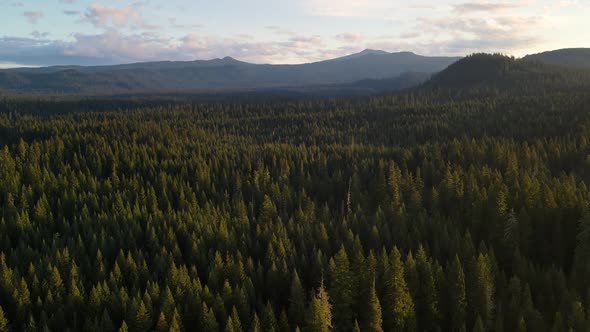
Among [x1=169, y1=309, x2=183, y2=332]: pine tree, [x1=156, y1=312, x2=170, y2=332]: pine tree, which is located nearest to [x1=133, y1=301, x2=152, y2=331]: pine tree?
[x1=156, y1=312, x2=170, y2=332]: pine tree

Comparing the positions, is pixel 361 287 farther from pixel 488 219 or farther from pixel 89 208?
pixel 89 208

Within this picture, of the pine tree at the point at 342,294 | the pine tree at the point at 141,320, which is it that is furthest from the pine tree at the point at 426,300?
the pine tree at the point at 141,320

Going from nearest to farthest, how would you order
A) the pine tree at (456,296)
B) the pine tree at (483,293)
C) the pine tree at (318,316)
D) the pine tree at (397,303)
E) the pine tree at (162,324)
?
1. the pine tree at (318,316)
2. the pine tree at (162,324)
3. the pine tree at (397,303)
4. the pine tree at (483,293)
5. the pine tree at (456,296)

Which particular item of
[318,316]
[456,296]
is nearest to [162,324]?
[318,316]

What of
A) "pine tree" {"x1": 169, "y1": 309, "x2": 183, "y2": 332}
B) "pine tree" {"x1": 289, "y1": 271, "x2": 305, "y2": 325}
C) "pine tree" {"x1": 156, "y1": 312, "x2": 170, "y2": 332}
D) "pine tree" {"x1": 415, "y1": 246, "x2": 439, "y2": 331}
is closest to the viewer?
"pine tree" {"x1": 169, "y1": 309, "x2": 183, "y2": 332}

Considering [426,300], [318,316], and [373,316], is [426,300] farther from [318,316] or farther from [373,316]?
[318,316]

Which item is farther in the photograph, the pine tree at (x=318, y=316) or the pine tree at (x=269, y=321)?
the pine tree at (x=269, y=321)

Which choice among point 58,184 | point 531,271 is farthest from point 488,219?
point 58,184

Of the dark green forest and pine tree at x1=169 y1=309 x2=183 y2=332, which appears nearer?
pine tree at x1=169 y1=309 x2=183 y2=332

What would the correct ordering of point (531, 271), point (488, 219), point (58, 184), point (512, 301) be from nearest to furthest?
point (512, 301) → point (531, 271) → point (488, 219) → point (58, 184)

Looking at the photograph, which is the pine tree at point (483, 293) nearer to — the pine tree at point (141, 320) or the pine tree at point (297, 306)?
the pine tree at point (297, 306)

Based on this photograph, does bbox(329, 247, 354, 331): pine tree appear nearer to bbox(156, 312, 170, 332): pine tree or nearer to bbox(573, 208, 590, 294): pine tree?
bbox(156, 312, 170, 332): pine tree
